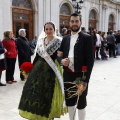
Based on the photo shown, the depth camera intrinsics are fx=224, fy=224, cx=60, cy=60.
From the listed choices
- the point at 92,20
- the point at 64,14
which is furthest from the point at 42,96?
the point at 92,20

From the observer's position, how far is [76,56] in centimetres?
274

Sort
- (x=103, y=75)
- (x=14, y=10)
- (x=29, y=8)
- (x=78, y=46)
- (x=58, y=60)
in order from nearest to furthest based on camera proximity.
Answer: (x=78, y=46) → (x=58, y=60) → (x=103, y=75) → (x=14, y=10) → (x=29, y=8)

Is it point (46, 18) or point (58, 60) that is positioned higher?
point (46, 18)

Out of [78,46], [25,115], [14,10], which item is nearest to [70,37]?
[78,46]

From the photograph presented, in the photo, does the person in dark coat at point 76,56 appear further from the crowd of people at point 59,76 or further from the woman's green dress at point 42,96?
the woman's green dress at point 42,96

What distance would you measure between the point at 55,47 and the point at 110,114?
159 centimetres

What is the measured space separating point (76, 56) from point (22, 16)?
Answer: 12.7 m

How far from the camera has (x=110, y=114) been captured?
3859 millimetres

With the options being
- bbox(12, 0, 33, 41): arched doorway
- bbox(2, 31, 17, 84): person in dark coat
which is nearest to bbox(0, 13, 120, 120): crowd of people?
bbox(2, 31, 17, 84): person in dark coat

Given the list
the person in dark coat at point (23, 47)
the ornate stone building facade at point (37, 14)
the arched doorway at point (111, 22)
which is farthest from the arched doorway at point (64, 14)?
the person in dark coat at point (23, 47)

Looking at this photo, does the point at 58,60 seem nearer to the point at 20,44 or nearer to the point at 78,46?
the point at 78,46

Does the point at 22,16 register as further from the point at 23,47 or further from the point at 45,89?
the point at 45,89

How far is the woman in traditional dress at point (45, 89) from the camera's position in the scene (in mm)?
3031

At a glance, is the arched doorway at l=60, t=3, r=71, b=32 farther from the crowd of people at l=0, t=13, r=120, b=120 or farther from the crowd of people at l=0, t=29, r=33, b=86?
the crowd of people at l=0, t=13, r=120, b=120
